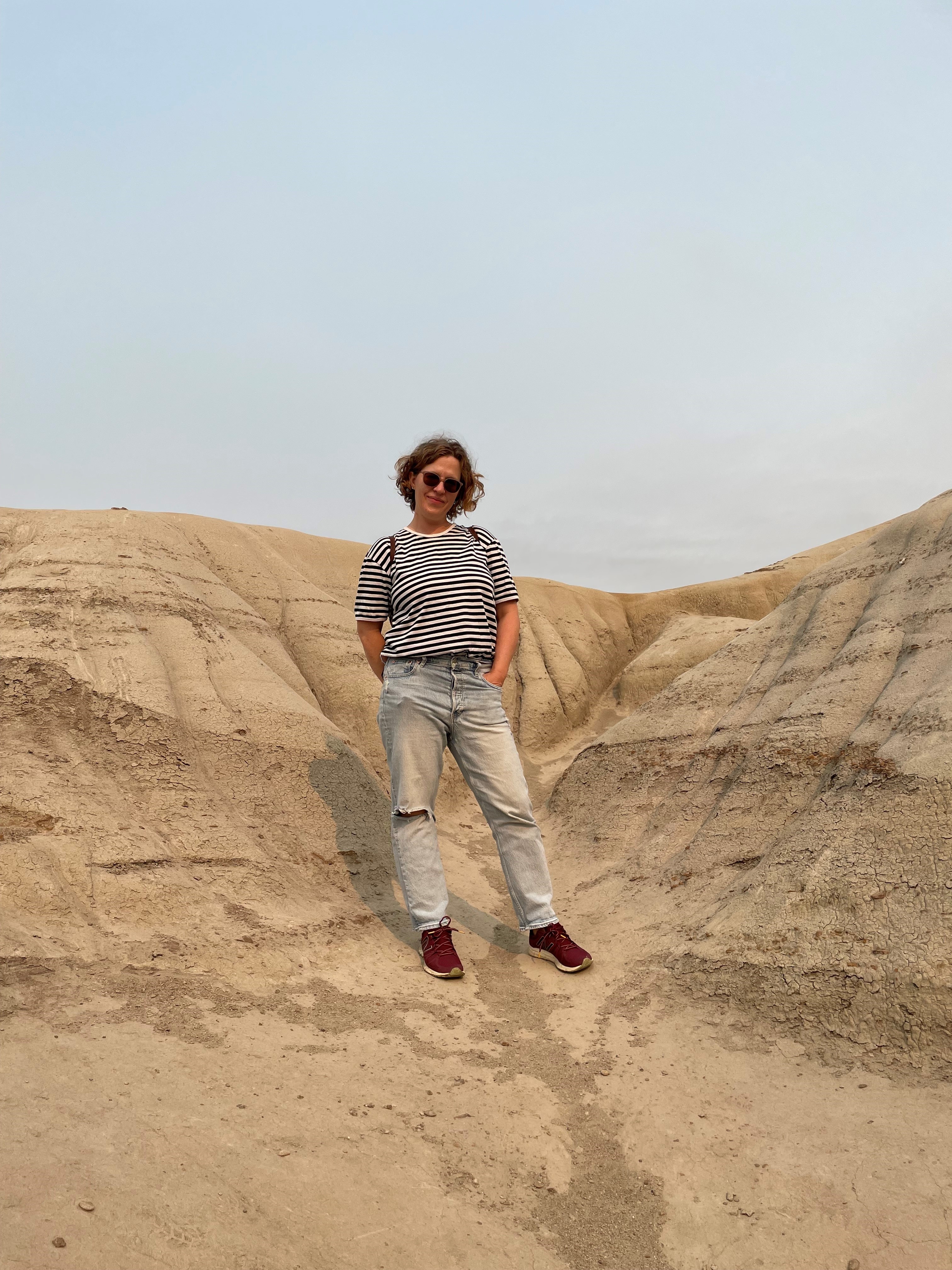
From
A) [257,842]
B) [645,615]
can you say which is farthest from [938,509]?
[645,615]

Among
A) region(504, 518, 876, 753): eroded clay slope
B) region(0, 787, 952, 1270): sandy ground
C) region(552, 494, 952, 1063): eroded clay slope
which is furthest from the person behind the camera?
region(504, 518, 876, 753): eroded clay slope

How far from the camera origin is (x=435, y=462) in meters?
3.72

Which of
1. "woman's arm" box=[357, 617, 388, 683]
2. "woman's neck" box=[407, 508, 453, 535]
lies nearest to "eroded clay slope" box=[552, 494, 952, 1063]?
"woman's arm" box=[357, 617, 388, 683]

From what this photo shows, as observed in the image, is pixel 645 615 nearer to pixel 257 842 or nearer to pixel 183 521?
pixel 183 521

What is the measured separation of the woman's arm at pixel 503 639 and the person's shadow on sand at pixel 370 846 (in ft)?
4.56

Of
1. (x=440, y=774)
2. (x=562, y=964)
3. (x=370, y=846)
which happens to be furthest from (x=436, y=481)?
(x=370, y=846)

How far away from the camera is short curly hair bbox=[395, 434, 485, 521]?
3.75m

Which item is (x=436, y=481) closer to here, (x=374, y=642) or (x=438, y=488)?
(x=438, y=488)

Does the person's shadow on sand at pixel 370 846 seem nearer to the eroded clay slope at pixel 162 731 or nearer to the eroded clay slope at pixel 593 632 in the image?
the eroded clay slope at pixel 162 731

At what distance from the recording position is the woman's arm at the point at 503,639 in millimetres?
3594

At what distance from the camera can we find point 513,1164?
7.63 ft

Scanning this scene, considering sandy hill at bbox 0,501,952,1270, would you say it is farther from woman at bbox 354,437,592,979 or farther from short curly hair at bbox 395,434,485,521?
short curly hair at bbox 395,434,485,521

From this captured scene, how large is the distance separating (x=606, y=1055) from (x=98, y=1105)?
5.71 ft

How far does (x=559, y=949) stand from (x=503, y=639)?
1.44 meters
